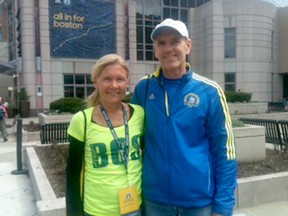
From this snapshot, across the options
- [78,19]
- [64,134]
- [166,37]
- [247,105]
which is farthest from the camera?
[78,19]

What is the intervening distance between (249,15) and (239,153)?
27.1 metres

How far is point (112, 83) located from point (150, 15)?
30.6 meters

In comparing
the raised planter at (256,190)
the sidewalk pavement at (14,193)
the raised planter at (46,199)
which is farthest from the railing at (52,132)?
the raised planter at (256,190)

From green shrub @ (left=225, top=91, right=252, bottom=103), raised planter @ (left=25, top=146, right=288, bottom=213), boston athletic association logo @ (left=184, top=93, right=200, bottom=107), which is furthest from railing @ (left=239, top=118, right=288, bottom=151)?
green shrub @ (left=225, top=91, right=252, bottom=103)

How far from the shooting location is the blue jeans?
2.33 metres

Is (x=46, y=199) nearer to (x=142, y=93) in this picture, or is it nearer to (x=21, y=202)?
(x=21, y=202)

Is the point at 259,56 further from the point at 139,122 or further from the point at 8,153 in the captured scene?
the point at 139,122

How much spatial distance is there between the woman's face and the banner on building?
85.9 feet

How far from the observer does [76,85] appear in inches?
1118

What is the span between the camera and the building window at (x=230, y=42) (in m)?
31.6

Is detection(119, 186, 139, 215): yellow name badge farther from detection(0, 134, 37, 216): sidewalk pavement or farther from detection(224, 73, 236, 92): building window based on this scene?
detection(224, 73, 236, 92): building window

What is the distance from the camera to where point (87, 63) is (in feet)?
93.5

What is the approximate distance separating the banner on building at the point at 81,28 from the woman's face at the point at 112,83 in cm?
2618

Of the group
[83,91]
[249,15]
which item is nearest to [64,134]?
[83,91]
